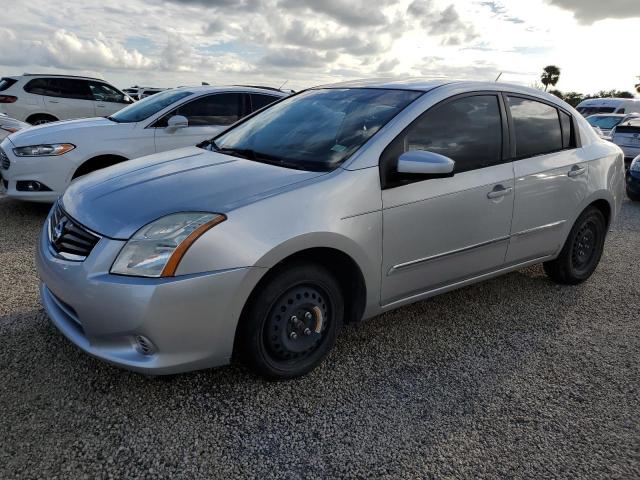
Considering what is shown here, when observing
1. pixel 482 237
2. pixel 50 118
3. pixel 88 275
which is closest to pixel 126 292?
pixel 88 275

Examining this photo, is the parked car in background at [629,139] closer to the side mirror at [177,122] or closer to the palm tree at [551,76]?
the side mirror at [177,122]

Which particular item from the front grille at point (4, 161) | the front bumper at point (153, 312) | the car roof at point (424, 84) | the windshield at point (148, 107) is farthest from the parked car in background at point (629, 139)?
the front bumper at point (153, 312)

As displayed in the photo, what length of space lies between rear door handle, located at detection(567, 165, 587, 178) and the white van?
17.3 metres

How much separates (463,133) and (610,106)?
1927 centimetres

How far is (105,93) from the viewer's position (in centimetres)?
1250

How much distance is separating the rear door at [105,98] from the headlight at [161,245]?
1097 cm

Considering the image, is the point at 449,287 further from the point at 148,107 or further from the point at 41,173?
the point at 148,107

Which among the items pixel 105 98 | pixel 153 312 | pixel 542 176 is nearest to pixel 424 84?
pixel 542 176

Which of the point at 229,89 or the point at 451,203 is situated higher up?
the point at 229,89

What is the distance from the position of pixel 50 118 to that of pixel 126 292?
11.7 metres

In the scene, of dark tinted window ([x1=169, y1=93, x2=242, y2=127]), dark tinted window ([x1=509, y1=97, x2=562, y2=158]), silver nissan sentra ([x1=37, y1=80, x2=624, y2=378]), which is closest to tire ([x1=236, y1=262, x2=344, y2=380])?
silver nissan sentra ([x1=37, y1=80, x2=624, y2=378])

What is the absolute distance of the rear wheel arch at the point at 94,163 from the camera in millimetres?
5883

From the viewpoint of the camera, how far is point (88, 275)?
2496 millimetres

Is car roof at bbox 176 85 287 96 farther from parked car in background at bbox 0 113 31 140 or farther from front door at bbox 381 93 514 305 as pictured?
front door at bbox 381 93 514 305
